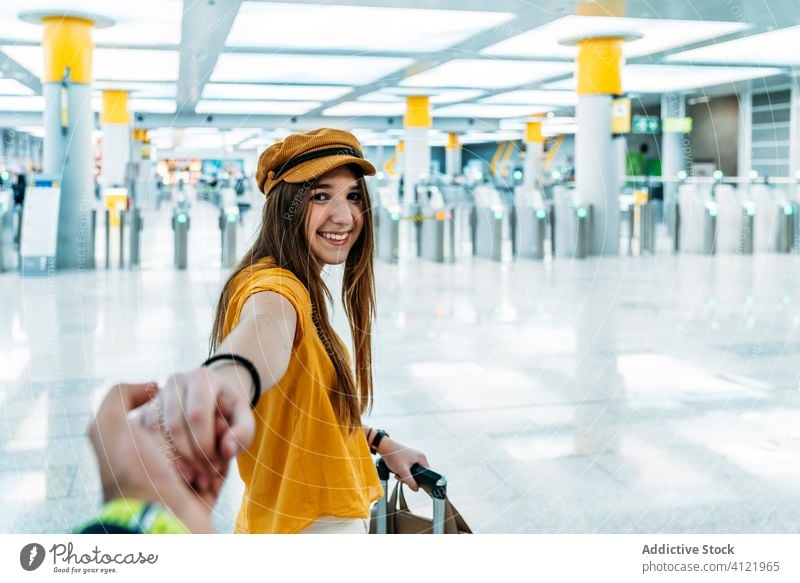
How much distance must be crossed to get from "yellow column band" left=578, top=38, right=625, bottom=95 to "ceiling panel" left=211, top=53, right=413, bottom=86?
2252mm

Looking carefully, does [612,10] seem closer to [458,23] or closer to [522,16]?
[522,16]

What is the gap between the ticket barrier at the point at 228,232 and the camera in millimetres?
11336

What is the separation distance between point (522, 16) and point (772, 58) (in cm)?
651

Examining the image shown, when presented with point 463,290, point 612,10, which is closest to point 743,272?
point 463,290

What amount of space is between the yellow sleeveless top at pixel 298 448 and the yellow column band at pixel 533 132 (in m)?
25.5

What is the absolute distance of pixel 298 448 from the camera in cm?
141

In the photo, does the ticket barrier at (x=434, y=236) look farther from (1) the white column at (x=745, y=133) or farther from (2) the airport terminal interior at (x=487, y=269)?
(1) the white column at (x=745, y=133)

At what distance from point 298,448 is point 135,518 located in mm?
499

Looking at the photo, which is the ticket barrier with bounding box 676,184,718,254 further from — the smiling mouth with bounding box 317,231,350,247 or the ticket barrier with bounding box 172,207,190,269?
the smiling mouth with bounding box 317,231,350,247

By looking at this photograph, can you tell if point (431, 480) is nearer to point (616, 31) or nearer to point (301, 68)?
point (616, 31)

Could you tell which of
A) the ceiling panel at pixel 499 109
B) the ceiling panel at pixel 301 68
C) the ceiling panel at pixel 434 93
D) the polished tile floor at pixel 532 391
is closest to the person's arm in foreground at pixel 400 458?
the polished tile floor at pixel 532 391

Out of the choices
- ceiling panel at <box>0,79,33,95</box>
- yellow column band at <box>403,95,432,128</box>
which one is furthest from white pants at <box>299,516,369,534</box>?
yellow column band at <box>403,95,432,128</box>

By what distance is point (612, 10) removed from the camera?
19.5 feet
